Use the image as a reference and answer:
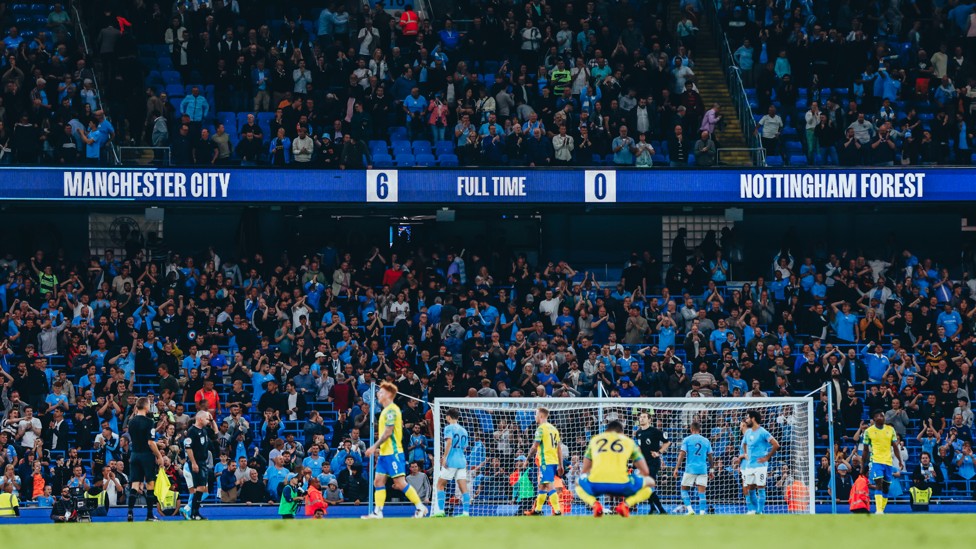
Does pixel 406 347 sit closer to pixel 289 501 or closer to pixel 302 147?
pixel 289 501

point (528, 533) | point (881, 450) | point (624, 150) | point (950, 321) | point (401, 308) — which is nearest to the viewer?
point (528, 533)

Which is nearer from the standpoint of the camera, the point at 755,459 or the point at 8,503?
the point at 755,459

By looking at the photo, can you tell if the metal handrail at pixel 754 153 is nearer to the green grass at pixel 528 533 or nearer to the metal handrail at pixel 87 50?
the metal handrail at pixel 87 50

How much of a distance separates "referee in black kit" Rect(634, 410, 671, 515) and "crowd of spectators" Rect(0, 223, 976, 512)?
6.25 ft

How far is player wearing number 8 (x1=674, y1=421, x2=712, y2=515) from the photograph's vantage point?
1823 cm

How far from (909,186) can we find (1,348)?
16.7m

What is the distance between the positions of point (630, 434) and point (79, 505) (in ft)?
27.8

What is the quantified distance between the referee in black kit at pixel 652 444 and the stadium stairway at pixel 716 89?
24.2 feet

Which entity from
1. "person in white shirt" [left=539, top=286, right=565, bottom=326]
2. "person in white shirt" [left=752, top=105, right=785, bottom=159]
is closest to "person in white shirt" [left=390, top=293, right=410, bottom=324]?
"person in white shirt" [left=539, top=286, right=565, bottom=326]

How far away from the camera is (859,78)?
84.6 feet

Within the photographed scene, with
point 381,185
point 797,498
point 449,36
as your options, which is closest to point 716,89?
point 449,36

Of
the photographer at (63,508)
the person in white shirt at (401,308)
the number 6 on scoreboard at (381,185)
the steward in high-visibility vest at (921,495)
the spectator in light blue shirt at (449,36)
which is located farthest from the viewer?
the spectator in light blue shirt at (449,36)

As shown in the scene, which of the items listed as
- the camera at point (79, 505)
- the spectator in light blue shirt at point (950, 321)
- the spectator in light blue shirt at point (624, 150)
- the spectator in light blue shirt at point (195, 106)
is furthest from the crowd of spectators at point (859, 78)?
the camera at point (79, 505)

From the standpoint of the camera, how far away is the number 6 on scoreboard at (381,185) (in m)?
23.5
